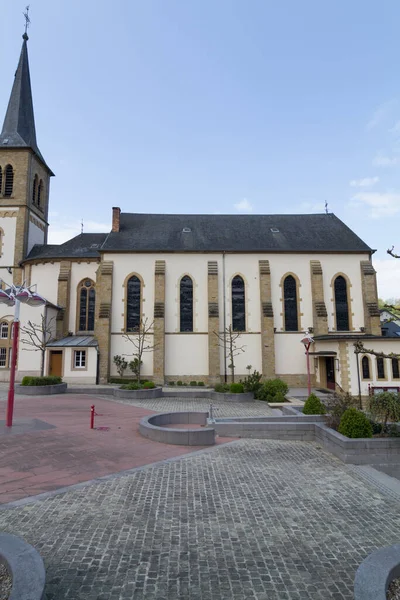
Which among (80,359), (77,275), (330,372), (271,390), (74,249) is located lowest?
(271,390)

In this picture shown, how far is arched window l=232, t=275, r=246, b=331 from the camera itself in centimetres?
2673

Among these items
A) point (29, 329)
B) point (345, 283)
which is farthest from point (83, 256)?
point (345, 283)

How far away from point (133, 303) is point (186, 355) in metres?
5.71

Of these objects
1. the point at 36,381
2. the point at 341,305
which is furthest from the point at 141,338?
the point at 341,305

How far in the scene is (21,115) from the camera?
31.9 metres

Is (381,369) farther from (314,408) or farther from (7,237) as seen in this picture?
(7,237)

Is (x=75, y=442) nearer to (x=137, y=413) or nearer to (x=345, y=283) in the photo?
(x=137, y=413)

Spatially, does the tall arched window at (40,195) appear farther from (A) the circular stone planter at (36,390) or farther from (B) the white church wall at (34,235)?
(A) the circular stone planter at (36,390)

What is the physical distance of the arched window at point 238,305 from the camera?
26728mm

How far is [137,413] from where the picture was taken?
1417 centimetres

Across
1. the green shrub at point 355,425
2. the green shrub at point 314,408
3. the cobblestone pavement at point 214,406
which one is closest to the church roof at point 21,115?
the cobblestone pavement at point 214,406

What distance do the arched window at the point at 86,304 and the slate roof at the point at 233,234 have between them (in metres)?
3.80

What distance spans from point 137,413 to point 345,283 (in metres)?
20.3

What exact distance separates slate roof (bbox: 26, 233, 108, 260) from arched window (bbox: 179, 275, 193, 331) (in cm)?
763
